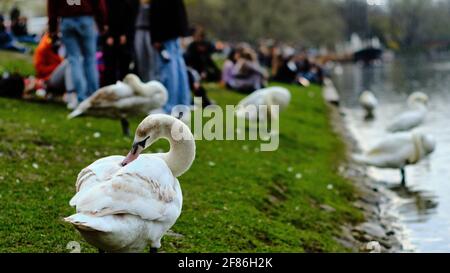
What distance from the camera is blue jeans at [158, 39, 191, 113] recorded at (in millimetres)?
13273

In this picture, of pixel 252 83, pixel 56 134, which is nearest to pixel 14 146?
pixel 56 134

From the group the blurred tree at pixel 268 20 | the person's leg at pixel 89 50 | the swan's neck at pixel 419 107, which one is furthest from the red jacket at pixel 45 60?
the blurred tree at pixel 268 20

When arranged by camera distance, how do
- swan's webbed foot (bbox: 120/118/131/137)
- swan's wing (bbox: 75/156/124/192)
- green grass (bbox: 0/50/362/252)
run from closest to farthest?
1. swan's wing (bbox: 75/156/124/192)
2. green grass (bbox: 0/50/362/252)
3. swan's webbed foot (bbox: 120/118/131/137)

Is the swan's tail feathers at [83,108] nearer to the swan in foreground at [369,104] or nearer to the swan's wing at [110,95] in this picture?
the swan's wing at [110,95]

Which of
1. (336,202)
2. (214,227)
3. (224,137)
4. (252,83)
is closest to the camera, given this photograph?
(214,227)

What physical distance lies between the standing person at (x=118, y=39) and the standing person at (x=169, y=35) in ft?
1.20

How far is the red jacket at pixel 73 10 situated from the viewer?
37.5ft

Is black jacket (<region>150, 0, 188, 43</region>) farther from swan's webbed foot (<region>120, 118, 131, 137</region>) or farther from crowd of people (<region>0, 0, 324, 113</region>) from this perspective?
A: swan's webbed foot (<region>120, 118, 131, 137</region>)

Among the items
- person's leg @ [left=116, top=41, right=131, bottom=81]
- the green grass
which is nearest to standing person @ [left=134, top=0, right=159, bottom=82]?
person's leg @ [left=116, top=41, right=131, bottom=81]

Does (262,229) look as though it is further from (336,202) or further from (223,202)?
(336,202)

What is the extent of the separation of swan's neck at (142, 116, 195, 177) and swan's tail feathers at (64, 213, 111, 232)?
2.96 ft

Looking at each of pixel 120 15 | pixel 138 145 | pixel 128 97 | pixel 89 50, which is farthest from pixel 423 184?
pixel 138 145
